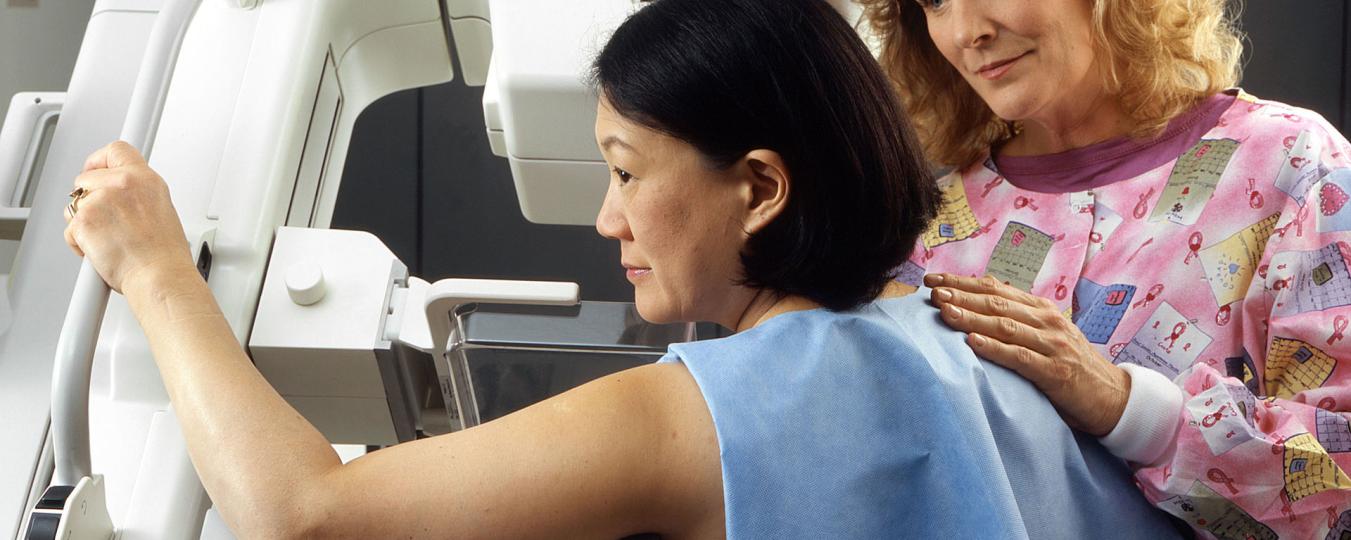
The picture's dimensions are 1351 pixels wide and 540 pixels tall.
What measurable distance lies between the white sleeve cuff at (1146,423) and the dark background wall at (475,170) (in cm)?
179

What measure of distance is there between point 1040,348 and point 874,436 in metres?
0.22

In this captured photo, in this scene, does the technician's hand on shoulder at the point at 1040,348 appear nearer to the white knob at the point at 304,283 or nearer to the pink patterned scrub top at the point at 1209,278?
the pink patterned scrub top at the point at 1209,278

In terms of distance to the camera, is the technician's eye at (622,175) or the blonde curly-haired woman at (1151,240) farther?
the blonde curly-haired woman at (1151,240)

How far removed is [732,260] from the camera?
1006 millimetres

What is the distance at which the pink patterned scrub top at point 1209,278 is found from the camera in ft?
3.77

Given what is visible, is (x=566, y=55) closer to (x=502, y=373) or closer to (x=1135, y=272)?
(x=502, y=373)

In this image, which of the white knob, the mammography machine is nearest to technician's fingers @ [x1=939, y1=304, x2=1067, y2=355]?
the mammography machine

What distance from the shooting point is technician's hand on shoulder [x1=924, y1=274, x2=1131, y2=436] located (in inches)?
41.3

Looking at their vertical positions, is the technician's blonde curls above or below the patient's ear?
below

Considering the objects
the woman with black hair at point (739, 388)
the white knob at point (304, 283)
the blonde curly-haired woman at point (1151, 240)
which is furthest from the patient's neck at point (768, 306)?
the white knob at point (304, 283)

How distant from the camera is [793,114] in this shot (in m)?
0.95

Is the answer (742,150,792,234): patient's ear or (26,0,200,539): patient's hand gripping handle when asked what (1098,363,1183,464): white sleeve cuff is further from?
(26,0,200,539): patient's hand gripping handle

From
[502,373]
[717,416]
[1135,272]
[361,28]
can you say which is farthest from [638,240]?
[361,28]

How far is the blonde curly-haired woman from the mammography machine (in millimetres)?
399
